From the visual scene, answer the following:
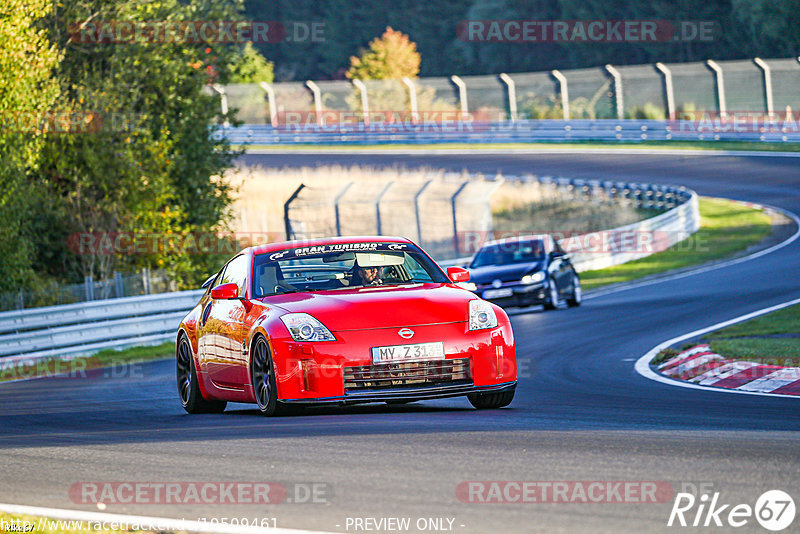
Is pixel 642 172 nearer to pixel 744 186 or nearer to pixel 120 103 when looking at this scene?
pixel 744 186

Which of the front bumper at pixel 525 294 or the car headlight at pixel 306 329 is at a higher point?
the car headlight at pixel 306 329

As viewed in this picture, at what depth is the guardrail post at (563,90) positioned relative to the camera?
56.0 m

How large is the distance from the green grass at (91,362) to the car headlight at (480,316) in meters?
9.38

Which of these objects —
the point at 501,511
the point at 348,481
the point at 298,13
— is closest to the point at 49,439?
the point at 348,481

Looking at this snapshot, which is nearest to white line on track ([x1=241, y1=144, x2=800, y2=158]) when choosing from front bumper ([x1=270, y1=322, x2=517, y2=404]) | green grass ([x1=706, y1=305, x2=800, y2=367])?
green grass ([x1=706, y1=305, x2=800, y2=367])

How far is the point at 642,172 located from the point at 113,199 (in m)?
25.4

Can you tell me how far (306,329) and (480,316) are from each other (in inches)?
51.9

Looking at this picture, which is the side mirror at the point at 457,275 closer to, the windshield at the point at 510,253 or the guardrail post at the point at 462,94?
the windshield at the point at 510,253

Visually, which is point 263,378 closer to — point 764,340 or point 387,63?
point 764,340

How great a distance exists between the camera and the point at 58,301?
2131cm

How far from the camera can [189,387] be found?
11.2 metres

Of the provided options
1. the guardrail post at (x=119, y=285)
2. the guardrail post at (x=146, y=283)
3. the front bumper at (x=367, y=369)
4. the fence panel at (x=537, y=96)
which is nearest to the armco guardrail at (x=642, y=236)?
the guardrail post at (x=146, y=283)
